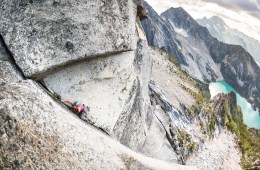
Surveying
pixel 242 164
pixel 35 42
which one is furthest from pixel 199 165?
pixel 35 42

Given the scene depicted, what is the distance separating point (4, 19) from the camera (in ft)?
56.9

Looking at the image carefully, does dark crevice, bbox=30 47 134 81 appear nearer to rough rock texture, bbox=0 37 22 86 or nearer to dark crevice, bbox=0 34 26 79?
dark crevice, bbox=0 34 26 79

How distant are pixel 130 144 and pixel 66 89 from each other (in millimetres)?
9284

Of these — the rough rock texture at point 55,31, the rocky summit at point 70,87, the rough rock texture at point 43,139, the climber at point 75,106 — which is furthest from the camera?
the climber at point 75,106

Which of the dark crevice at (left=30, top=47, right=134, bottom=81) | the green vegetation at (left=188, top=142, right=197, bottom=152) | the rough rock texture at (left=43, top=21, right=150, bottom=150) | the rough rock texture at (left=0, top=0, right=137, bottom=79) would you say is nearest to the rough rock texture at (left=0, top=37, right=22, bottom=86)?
the rough rock texture at (left=0, top=0, right=137, bottom=79)

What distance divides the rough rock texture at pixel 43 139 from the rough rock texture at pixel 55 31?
1.86 meters

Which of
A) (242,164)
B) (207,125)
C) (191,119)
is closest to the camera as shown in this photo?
(191,119)

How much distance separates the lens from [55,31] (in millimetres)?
17891

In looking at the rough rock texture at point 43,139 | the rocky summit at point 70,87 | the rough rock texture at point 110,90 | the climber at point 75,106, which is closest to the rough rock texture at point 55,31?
the rocky summit at point 70,87

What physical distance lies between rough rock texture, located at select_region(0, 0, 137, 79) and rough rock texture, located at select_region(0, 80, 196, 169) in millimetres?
1858

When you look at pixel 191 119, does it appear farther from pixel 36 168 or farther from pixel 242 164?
pixel 36 168

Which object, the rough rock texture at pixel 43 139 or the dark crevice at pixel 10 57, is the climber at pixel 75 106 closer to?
the rough rock texture at pixel 43 139

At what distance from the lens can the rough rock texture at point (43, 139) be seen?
12977mm

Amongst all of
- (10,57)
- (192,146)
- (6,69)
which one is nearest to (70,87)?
(10,57)
